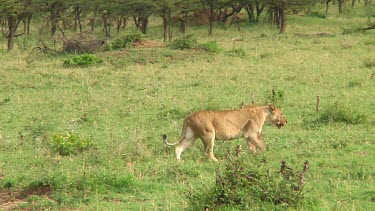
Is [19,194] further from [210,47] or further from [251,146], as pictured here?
[210,47]

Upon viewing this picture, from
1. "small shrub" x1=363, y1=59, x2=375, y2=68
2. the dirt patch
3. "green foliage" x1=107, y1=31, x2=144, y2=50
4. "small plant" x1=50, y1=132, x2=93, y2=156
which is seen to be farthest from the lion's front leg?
"green foliage" x1=107, y1=31, x2=144, y2=50

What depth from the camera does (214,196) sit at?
229 inches

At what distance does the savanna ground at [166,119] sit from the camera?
676 cm

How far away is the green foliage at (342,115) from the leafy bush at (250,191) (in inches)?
187

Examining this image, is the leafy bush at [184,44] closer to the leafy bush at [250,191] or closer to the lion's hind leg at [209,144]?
the lion's hind leg at [209,144]

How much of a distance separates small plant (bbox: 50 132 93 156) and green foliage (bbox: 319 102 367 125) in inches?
160

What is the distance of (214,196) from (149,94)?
8268 millimetres

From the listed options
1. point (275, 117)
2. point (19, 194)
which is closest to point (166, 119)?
point (275, 117)

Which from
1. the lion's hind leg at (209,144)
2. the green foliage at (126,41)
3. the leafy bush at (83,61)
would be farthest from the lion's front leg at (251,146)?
the green foliage at (126,41)

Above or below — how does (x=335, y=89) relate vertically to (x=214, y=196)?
below

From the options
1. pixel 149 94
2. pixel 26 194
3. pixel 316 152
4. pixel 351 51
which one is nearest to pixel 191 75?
pixel 149 94

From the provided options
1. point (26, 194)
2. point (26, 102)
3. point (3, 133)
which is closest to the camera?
point (26, 194)

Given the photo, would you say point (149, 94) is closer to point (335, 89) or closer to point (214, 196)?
point (335, 89)

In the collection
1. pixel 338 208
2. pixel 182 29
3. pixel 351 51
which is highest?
pixel 338 208
